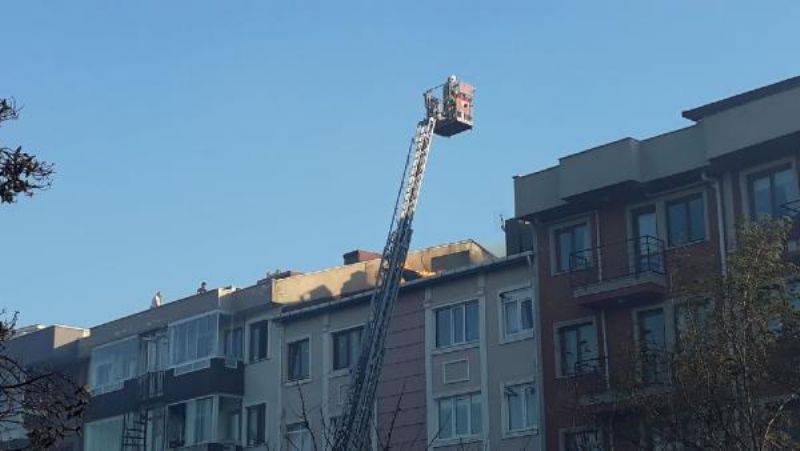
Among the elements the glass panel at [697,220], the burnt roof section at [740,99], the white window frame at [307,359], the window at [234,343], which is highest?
the burnt roof section at [740,99]

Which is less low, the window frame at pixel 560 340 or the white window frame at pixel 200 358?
the white window frame at pixel 200 358

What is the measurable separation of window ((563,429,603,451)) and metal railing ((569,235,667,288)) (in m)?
4.44

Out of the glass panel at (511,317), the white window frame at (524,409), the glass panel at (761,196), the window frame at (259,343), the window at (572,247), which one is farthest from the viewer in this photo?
the window frame at (259,343)

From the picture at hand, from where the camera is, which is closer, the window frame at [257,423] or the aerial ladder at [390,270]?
the aerial ladder at [390,270]

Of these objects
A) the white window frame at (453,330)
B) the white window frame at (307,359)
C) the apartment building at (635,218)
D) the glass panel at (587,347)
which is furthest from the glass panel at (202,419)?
the glass panel at (587,347)

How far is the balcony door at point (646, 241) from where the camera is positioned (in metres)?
40.0

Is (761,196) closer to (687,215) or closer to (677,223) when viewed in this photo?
(687,215)

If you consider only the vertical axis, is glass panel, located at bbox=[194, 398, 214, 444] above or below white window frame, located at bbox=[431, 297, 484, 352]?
below

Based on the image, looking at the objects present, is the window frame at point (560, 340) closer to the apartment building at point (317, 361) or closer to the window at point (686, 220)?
the apartment building at point (317, 361)

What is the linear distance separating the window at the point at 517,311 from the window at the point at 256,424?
38.7ft

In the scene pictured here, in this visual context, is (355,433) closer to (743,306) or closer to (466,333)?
(466,333)

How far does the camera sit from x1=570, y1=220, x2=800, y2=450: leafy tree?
2569 cm

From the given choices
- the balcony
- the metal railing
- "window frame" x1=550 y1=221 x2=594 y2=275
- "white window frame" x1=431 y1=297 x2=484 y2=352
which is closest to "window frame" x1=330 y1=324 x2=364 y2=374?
"white window frame" x1=431 y1=297 x2=484 y2=352

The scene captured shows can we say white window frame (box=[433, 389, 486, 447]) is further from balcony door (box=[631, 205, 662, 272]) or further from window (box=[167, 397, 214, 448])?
window (box=[167, 397, 214, 448])
